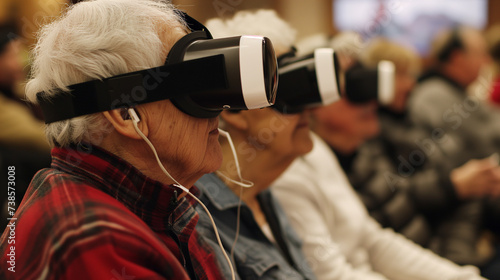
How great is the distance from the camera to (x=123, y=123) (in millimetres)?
667

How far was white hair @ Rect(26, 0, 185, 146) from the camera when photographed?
0.65 m

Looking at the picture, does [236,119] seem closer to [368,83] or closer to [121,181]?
[121,181]

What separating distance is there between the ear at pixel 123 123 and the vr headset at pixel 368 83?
1.11m

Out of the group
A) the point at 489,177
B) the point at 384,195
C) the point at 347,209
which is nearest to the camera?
the point at 347,209

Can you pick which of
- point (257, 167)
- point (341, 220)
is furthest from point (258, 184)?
point (341, 220)

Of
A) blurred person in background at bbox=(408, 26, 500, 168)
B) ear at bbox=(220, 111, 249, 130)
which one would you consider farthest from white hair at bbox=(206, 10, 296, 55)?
blurred person in background at bbox=(408, 26, 500, 168)

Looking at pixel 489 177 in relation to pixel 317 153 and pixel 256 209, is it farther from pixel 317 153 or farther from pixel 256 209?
pixel 256 209

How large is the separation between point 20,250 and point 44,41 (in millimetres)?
317

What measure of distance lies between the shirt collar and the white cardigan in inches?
26.9

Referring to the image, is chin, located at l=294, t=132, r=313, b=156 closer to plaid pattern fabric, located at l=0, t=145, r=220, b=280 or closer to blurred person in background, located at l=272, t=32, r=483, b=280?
blurred person in background, located at l=272, t=32, r=483, b=280

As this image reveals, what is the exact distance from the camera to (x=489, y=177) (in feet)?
6.47

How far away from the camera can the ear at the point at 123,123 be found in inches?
26.0

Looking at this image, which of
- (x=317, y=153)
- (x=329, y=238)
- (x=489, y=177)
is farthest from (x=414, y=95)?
(x=329, y=238)

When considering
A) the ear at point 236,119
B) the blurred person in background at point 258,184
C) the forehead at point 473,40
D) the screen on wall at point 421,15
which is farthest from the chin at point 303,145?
the screen on wall at point 421,15
